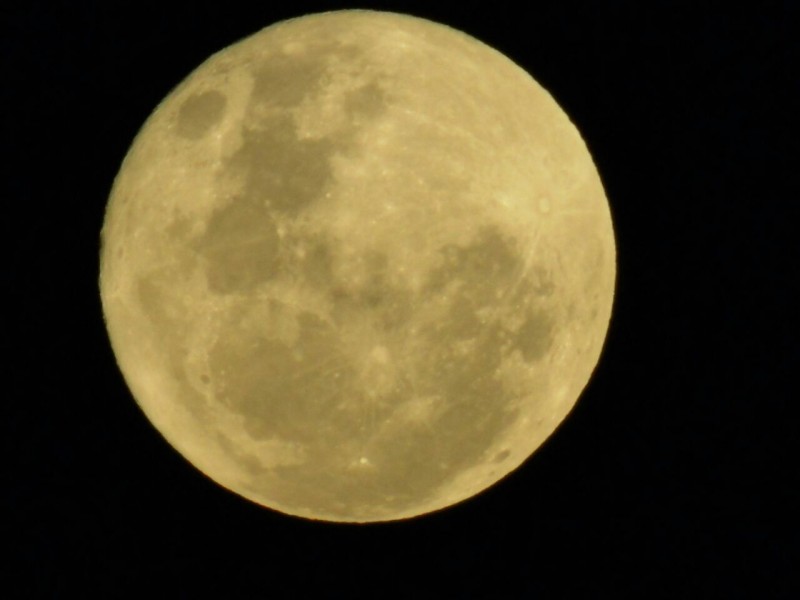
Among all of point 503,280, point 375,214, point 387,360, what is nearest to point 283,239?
point 375,214

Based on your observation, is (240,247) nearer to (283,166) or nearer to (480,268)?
(283,166)

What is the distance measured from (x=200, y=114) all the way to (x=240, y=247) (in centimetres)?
79

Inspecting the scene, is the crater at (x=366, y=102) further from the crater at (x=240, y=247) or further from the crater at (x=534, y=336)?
the crater at (x=534, y=336)

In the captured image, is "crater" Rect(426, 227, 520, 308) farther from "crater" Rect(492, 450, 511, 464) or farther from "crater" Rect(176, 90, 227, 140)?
"crater" Rect(176, 90, 227, 140)

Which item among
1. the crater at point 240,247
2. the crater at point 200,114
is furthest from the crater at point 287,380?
the crater at point 200,114

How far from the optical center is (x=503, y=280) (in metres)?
5.05

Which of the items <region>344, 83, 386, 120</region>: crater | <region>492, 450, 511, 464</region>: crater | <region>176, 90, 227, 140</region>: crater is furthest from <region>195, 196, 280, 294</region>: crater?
<region>492, 450, 511, 464</region>: crater

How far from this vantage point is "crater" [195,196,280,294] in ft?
16.0

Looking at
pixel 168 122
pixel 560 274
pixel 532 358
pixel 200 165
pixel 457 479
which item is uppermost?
pixel 168 122

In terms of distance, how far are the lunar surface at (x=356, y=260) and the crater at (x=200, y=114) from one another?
0.04 ft

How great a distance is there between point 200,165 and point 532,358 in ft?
6.31

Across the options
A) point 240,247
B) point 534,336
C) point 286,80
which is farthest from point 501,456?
point 286,80

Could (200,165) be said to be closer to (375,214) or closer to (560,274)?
(375,214)

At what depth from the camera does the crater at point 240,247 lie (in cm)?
488
